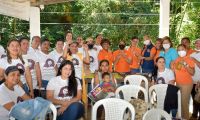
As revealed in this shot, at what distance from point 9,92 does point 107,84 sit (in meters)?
1.71

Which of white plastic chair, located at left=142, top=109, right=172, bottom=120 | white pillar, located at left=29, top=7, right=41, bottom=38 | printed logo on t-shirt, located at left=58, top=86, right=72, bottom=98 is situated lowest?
white plastic chair, located at left=142, top=109, right=172, bottom=120

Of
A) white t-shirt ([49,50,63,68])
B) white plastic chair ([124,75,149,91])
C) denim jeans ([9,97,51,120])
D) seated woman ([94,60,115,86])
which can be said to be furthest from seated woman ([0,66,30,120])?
white plastic chair ([124,75,149,91])

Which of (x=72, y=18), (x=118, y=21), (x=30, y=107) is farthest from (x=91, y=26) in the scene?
(x=30, y=107)

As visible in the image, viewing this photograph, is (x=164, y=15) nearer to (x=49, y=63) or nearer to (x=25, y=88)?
(x=49, y=63)

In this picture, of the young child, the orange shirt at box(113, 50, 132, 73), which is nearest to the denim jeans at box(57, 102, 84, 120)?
the young child

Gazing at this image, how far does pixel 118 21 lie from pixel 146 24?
57.2 inches

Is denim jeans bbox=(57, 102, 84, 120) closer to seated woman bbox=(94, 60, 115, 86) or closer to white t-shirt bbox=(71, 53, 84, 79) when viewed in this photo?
seated woman bbox=(94, 60, 115, 86)

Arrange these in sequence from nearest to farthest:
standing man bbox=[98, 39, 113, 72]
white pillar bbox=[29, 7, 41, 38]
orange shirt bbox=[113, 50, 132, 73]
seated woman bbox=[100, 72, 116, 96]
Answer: seated woman bbox=[100, 72, 116, 96], standing man bbox=[98, 39, 113, 72], orange shirt bbox=[113, 50, 132, 73], white pillar bbox=[29, 7, 41, 38]

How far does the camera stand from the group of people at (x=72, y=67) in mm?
4340

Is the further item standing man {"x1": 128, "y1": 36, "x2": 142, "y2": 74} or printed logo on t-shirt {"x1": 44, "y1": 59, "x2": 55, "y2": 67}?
standing man {"x1": 128, "y1": 36, "x2": 142, "y2": 74}

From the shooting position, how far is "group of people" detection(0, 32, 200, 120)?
4340mm

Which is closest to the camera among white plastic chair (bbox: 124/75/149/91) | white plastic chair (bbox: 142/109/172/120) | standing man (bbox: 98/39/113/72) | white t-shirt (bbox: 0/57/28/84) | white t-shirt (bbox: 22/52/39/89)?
white plastic chair (bbox: 142/109/172/120)

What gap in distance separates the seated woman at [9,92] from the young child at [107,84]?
143 centimetres

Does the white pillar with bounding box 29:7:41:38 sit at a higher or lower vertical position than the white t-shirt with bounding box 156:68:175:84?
higher
